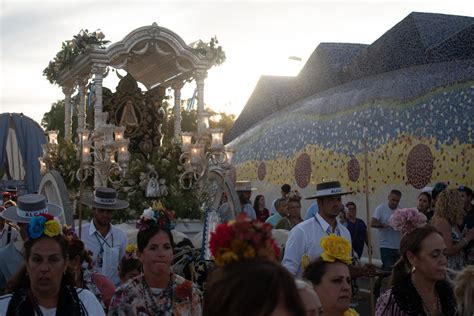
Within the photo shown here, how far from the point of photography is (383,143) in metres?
16.5

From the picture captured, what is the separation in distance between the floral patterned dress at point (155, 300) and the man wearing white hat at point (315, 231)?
1.59 metres


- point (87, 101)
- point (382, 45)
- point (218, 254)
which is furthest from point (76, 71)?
point (218, 254)

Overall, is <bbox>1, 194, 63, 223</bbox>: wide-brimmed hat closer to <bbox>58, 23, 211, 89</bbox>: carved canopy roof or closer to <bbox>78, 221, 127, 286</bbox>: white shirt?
<bbox>78, 221, 127, 286</bbox>: white shirt

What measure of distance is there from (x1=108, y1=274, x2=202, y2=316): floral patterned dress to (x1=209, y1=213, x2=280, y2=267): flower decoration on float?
7.66 feet

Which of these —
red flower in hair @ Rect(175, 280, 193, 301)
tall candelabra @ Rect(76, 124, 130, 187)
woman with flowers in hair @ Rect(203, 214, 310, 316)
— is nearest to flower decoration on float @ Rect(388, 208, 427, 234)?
red flower in hair @ Rect(175, 280, 193, 301)

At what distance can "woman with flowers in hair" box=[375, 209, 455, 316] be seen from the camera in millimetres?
4887

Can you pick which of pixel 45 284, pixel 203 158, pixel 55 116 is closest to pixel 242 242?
pixel 45 284

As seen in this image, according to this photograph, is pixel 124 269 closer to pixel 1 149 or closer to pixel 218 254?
pixel 218 254

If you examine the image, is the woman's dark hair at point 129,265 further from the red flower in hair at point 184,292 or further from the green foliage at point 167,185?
the green foliage at point 167,185

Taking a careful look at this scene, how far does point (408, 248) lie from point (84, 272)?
2.86 meters

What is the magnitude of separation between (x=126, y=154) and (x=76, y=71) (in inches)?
138

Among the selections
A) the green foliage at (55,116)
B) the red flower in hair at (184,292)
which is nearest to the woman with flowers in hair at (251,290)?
the red flower in hair at (184,292)

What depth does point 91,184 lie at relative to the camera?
1520 centimetres

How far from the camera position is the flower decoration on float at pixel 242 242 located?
2.37 m
